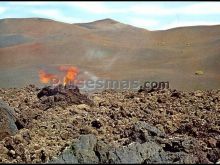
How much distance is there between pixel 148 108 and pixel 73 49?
2582 centimetres

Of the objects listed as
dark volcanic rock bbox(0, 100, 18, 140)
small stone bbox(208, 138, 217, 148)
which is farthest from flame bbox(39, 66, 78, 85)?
small stone bbox(208, 138, 217, 148)

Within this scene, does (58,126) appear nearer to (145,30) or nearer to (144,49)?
(144,49)

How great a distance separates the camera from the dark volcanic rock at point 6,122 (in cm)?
1559

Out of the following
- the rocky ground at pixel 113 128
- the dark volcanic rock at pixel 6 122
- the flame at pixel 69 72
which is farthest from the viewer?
the flame at pixel 69 72

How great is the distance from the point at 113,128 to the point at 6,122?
130 inches

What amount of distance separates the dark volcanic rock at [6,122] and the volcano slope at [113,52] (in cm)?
1564

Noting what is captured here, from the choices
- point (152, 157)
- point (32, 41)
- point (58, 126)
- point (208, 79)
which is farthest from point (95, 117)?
point (32, 41)

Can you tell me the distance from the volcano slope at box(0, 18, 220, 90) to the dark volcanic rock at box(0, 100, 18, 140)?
15644mm

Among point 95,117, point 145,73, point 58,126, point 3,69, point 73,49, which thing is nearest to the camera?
point 58,126

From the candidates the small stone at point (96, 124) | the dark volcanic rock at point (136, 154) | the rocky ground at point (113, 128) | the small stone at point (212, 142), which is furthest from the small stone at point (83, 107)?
the dark volcanic rock at point (136, 154)

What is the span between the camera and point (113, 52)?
148ft

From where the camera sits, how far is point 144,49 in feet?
151

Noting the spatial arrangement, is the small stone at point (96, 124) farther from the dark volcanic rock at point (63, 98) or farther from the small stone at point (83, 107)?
the dark volcanic rock at point (63, 98)

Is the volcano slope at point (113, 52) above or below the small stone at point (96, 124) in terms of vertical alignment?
above
